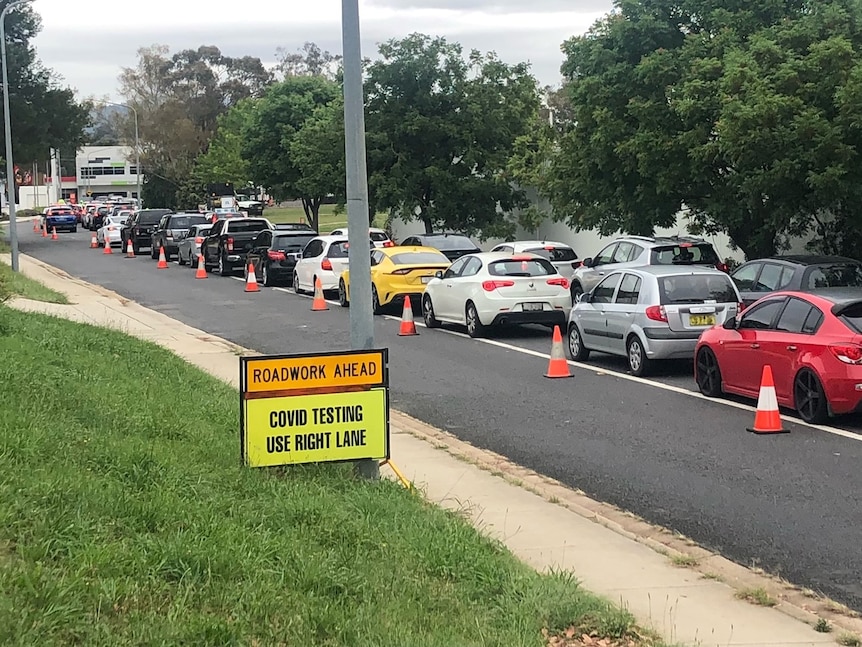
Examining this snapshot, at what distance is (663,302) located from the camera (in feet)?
53.0

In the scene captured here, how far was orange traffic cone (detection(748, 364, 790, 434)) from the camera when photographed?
11.9m

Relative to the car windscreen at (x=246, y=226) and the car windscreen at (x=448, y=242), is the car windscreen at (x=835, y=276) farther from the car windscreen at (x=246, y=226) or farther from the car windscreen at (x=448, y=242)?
the car windscreen at (x=246, y=226)

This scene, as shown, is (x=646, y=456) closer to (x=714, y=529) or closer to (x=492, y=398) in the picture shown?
(x=714, y=529)

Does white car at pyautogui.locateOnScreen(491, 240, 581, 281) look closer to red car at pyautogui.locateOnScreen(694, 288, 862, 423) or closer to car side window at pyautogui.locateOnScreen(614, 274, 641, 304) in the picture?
car side window at pyautogui.locateOnScreen(614, 274, 641, 304)

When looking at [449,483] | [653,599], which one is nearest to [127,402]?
[449,483]

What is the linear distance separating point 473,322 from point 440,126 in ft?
→ 56.8

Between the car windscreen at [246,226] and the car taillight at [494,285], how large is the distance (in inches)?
743

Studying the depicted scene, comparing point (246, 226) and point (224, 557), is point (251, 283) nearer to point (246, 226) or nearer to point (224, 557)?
point (246, 226)

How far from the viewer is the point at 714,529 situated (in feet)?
27.9

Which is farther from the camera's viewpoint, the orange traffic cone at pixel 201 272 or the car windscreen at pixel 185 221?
the car windscreen at pixel 185 221

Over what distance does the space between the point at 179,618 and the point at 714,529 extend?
181 inches

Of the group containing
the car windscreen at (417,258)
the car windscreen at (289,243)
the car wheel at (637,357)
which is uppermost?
the car windscreen at (417,258)

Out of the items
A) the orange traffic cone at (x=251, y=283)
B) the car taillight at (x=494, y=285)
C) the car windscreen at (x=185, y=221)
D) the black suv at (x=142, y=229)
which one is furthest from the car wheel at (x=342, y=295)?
the black suv at (x=142, y=229)

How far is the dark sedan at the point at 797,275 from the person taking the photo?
56.4ft
